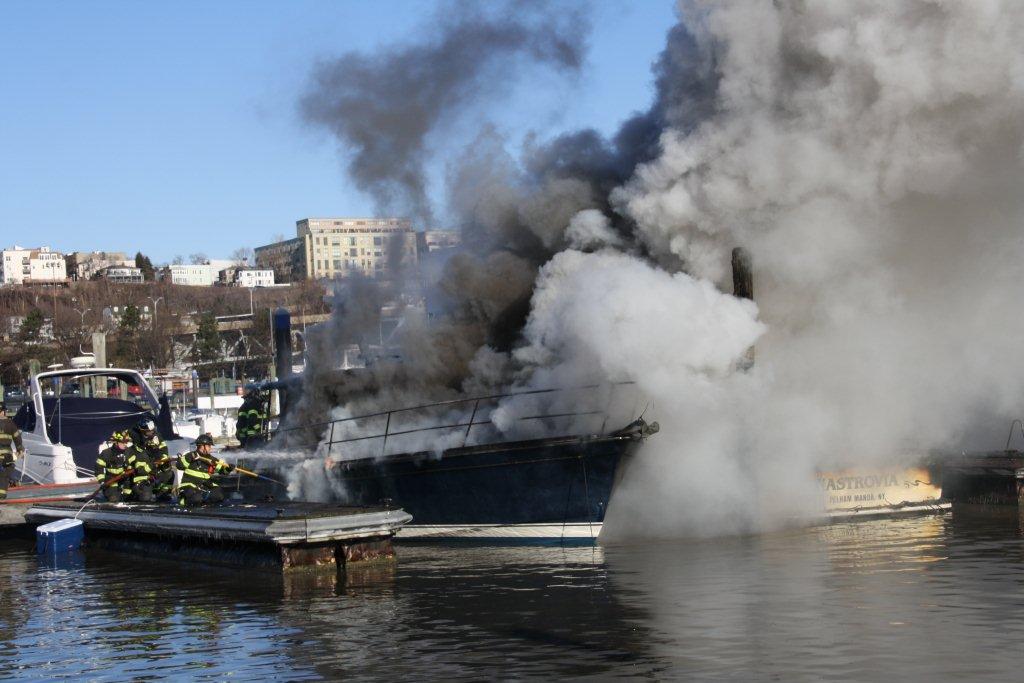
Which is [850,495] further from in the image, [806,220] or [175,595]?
[175,595]

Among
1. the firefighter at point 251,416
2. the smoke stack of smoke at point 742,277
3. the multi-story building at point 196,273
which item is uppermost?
the multi-story building at point 196,273

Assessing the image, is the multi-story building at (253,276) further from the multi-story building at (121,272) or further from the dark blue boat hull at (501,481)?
the dark blue boat hull at (501,481)

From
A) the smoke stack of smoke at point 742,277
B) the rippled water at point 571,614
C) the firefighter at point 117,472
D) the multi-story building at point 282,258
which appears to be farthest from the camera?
the multi-story building at point 282,258

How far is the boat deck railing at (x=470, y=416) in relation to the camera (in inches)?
744

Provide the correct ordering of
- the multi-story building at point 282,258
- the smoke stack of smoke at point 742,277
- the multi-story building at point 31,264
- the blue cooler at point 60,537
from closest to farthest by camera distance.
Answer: the smoke stack of smoke at point 742,277
the blue cooler at point 60,537
the multi-story building at point 282,258
the multi-story building at point 31,264

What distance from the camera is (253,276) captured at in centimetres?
15812

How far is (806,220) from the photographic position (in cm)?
1930

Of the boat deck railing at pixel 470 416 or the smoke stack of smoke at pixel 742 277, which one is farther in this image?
the smoke stack of smoke at pixel 742 277

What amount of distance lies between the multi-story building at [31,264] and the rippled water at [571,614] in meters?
168

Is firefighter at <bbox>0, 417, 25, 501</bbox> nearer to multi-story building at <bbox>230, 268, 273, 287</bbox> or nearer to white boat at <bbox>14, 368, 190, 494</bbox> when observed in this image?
white boat at <bbox>14, 368, 190, 494</bbox>

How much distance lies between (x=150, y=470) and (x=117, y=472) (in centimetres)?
61

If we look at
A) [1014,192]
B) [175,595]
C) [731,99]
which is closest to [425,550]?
[175,595]

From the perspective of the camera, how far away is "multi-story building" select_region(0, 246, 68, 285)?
589ft

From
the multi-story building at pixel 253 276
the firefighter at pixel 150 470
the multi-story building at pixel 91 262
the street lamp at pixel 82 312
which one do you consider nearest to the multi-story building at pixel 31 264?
the multi-story building at pixel 91 262
